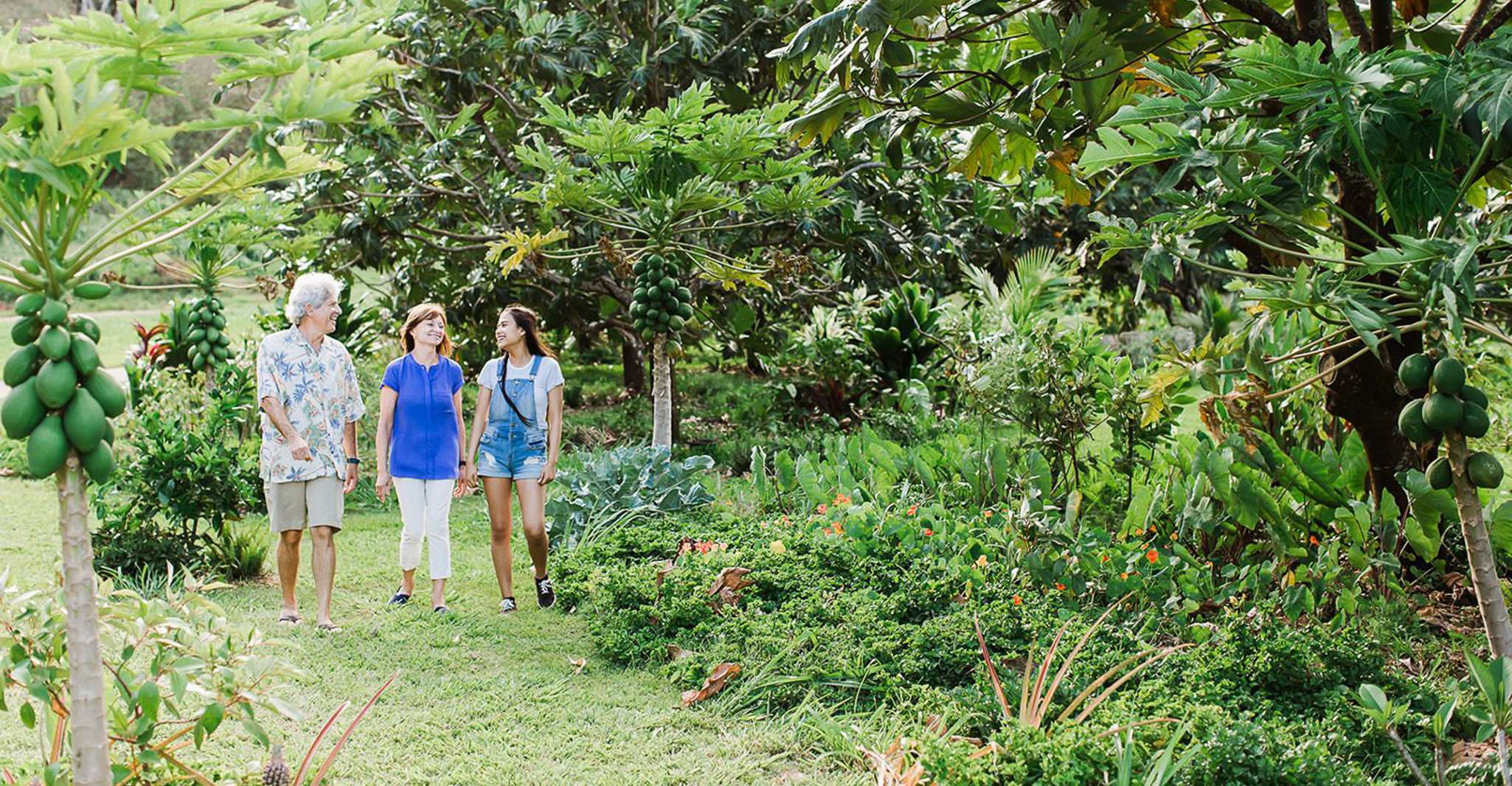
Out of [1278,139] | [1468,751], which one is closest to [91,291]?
[1278,139]

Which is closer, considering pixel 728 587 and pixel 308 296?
pixel 728 587

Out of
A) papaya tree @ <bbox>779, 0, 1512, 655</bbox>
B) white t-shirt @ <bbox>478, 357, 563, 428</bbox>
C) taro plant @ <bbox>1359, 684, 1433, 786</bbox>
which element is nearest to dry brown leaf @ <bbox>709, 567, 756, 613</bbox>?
white t-shirt @ <bbox>478, 357, 563, 428</bbox>

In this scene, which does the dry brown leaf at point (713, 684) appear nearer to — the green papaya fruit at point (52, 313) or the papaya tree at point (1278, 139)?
the papaya tree at point (1278, 139)

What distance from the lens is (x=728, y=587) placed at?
196 inches

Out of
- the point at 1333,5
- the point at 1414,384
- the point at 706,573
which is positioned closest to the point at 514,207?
the point at 706,573

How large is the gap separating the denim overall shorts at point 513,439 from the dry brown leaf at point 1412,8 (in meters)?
4.06

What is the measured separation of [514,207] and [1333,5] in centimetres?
526

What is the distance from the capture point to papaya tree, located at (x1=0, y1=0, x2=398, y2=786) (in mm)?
2051

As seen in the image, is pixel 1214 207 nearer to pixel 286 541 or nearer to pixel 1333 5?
pixel 1333 5

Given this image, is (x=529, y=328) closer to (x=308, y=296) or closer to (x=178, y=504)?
(x=308, y=296)

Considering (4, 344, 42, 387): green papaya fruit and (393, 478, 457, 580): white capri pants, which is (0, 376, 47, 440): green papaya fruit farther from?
(393, 478, 457, 580): white capri pants

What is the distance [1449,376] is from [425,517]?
4277 millimetres

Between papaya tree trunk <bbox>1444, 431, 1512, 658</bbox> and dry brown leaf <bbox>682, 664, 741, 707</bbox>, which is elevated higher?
papaya tree trunk <bbox>1444, 431, 1512, 658</bbox>

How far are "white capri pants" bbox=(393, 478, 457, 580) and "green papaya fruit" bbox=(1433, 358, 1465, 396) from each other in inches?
161
